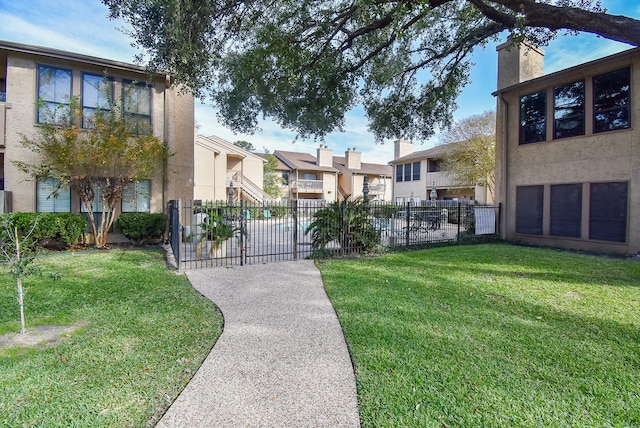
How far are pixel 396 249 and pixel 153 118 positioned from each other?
10205 mm

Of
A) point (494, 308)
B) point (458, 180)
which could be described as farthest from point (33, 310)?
point (458, 180)

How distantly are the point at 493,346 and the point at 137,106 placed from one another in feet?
42.6

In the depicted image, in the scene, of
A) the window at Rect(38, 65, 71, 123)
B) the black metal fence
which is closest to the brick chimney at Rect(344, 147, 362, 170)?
the black metal fence

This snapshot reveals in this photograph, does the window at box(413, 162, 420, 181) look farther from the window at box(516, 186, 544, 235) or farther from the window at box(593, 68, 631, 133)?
the window at box(593, 68, 631, 133)

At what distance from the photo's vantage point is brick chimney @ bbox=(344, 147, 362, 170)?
1555 inches

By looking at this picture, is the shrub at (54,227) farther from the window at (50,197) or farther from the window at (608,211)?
the window at (608,211)

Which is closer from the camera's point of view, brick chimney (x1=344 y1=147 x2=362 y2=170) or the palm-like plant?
the palm-like plant

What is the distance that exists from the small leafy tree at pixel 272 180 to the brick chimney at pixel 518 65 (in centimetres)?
2297

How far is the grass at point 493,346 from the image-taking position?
8.52ft

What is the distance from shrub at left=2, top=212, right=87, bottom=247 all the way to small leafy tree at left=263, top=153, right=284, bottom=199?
876 inches

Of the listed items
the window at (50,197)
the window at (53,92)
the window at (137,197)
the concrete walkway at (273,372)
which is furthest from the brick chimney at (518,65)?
the window at (50,197)

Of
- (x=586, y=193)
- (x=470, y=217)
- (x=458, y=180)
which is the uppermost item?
(x=458, y=180)

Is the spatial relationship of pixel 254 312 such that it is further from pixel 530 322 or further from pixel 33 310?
pixel 530 322

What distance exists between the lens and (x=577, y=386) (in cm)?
294
